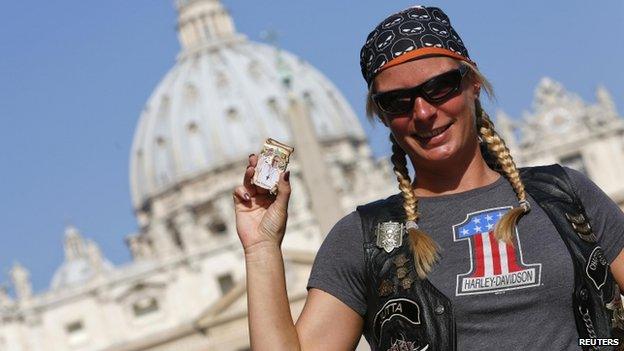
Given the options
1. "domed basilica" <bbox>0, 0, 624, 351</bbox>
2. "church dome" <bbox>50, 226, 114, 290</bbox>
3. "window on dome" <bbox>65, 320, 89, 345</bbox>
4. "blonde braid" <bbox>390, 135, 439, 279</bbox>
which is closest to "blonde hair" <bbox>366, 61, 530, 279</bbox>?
"blonde braid" <bbox>390, 135, 439, 279</bbox>

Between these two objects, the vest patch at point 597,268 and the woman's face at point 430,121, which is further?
the woman's face at point 430,121

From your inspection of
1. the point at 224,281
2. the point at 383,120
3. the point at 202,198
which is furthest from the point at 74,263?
the point at 383,120

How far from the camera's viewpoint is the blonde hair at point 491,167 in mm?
3691

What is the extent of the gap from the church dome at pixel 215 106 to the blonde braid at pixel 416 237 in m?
87.3

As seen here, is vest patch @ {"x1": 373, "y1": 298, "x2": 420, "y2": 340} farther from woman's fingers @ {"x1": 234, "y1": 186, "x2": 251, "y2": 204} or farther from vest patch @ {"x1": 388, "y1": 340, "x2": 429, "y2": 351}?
woman's fingers @ {"x1": 234, "y1": 186, "x2": 251, "y2": 204}

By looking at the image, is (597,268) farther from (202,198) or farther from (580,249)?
(202,198)

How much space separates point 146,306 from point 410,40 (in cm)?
6008

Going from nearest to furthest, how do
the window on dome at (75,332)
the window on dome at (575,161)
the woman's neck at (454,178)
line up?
the woman's neck at (454,178) → the window on dome at (75,332) → the window on dome at (575,161)

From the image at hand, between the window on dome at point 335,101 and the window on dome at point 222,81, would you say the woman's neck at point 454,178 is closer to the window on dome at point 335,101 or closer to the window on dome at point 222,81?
the window on dome at point 335,101

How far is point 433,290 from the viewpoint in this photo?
3.67 m

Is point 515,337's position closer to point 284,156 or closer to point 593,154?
point 284,156

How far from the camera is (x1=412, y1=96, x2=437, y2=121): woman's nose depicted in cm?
378

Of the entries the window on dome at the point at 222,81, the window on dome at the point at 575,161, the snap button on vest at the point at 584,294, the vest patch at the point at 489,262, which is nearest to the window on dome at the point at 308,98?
the window on dome at the point at 222,81

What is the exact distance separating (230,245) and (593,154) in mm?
13890
